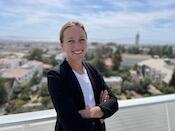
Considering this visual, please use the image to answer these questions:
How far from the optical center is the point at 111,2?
736cm

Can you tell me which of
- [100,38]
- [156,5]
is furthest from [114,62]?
[156,5]

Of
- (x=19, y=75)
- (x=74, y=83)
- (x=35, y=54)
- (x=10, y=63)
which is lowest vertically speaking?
(x=19, y=75)

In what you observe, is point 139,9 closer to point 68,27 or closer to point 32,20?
point 32,20

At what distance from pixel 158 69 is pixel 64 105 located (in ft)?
13.2

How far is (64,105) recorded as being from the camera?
1516 mm

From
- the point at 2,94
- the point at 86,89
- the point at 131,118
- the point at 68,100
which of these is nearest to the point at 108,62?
the point at 2,94

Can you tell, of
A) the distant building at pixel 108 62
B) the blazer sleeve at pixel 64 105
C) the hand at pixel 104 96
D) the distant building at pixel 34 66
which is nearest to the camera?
the blazer sleeve at pixel 64 105

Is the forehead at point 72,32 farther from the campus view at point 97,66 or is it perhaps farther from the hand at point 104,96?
the campus view at point 97,66

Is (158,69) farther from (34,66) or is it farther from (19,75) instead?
(19,75)

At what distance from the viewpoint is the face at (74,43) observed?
160 cm

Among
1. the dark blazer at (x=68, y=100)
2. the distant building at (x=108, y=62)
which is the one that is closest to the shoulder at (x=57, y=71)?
the dark blazer at (x=68, y=100)

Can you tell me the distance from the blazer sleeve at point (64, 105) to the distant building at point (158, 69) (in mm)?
3585

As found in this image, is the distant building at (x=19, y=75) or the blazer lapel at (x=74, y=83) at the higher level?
the blazer lapel at (x=74, y=83)

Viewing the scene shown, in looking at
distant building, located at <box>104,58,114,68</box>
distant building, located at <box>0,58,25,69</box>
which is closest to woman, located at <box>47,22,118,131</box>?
distant building, located at <box>0,58,25,69</box>
